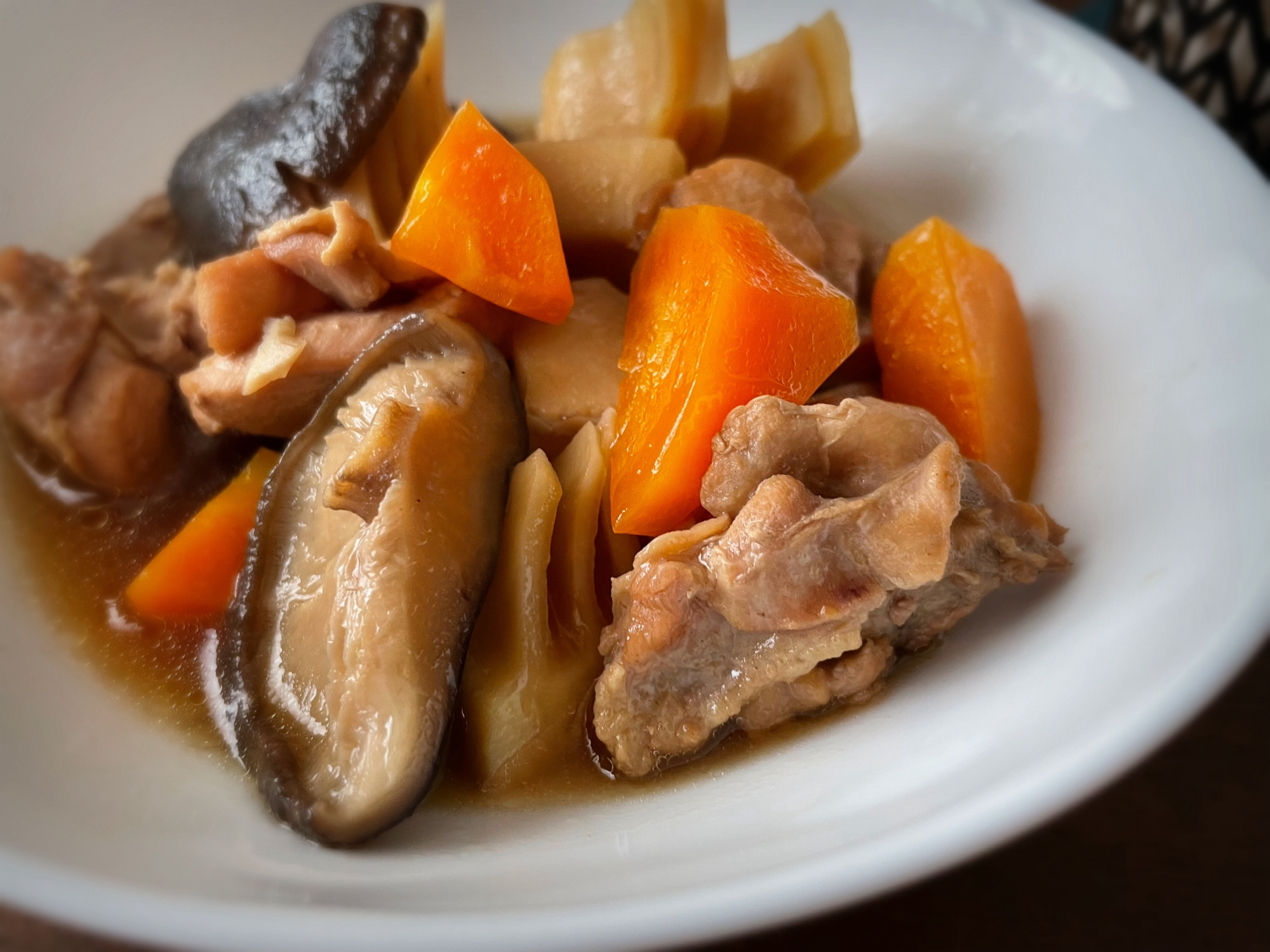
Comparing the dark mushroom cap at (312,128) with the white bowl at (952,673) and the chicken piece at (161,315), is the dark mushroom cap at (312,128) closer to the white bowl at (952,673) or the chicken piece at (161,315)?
the chicken piece at (161,315)

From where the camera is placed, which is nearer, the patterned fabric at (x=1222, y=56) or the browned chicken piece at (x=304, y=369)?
the browned chicken piece at (x=304, y=369)

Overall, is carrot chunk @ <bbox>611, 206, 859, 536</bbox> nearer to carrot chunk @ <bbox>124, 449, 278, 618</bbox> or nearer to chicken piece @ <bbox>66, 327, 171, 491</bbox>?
carrot chunk @ <bbox>124, 449, 278, 618</bbox>

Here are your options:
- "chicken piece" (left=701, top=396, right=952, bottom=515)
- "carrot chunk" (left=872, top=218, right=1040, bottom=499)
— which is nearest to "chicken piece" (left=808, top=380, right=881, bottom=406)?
"carrot chunk" (left=872, top=218, right=1040, bottom=499)

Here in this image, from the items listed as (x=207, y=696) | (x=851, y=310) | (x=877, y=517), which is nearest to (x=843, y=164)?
(x=851, y=310)

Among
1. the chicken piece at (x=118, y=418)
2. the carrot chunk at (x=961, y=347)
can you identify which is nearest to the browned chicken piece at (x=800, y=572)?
the carrot chunk at (x=961, y=347)

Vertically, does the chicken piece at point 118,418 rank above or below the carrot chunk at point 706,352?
below

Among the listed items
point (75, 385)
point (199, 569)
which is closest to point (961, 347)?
point (199, 569)

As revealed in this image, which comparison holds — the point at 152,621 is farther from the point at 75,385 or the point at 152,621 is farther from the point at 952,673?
the point at 952,673
